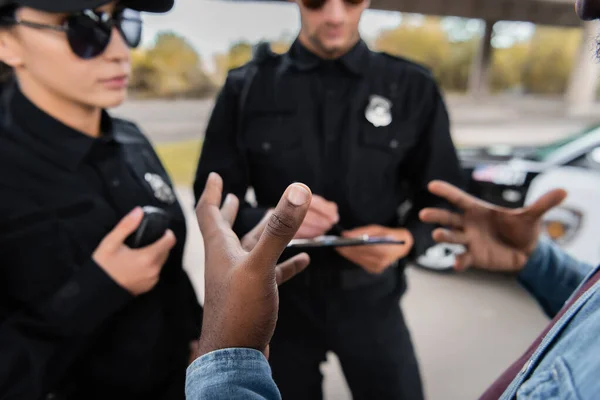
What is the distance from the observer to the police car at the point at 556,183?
2184mm

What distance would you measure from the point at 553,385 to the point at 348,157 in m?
0.77

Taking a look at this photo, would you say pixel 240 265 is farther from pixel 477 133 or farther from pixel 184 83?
pixel 477 133

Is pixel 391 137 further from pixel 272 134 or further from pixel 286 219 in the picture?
pixel 286 219

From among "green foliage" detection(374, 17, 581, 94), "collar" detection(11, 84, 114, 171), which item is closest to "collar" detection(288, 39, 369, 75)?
"collar" detection(11, 84, 114, 171)

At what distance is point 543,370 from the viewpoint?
0.48 meters

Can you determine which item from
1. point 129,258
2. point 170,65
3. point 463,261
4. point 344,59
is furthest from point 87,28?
point 170,65

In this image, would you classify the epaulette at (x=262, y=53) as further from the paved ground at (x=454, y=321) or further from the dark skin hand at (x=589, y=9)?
the dark skin hand at (x=589, y=9)

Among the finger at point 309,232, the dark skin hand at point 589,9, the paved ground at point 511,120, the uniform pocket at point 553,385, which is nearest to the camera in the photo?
the uniform pocket at point 553,385

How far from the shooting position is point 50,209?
0.86m

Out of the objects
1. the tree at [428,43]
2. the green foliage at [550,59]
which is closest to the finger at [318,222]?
the tree at [428,43]

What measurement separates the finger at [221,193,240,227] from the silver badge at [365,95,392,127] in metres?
0.59

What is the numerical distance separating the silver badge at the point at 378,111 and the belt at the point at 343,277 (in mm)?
396

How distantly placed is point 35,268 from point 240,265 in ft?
1.92

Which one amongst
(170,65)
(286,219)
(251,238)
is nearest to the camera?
(286,219)
